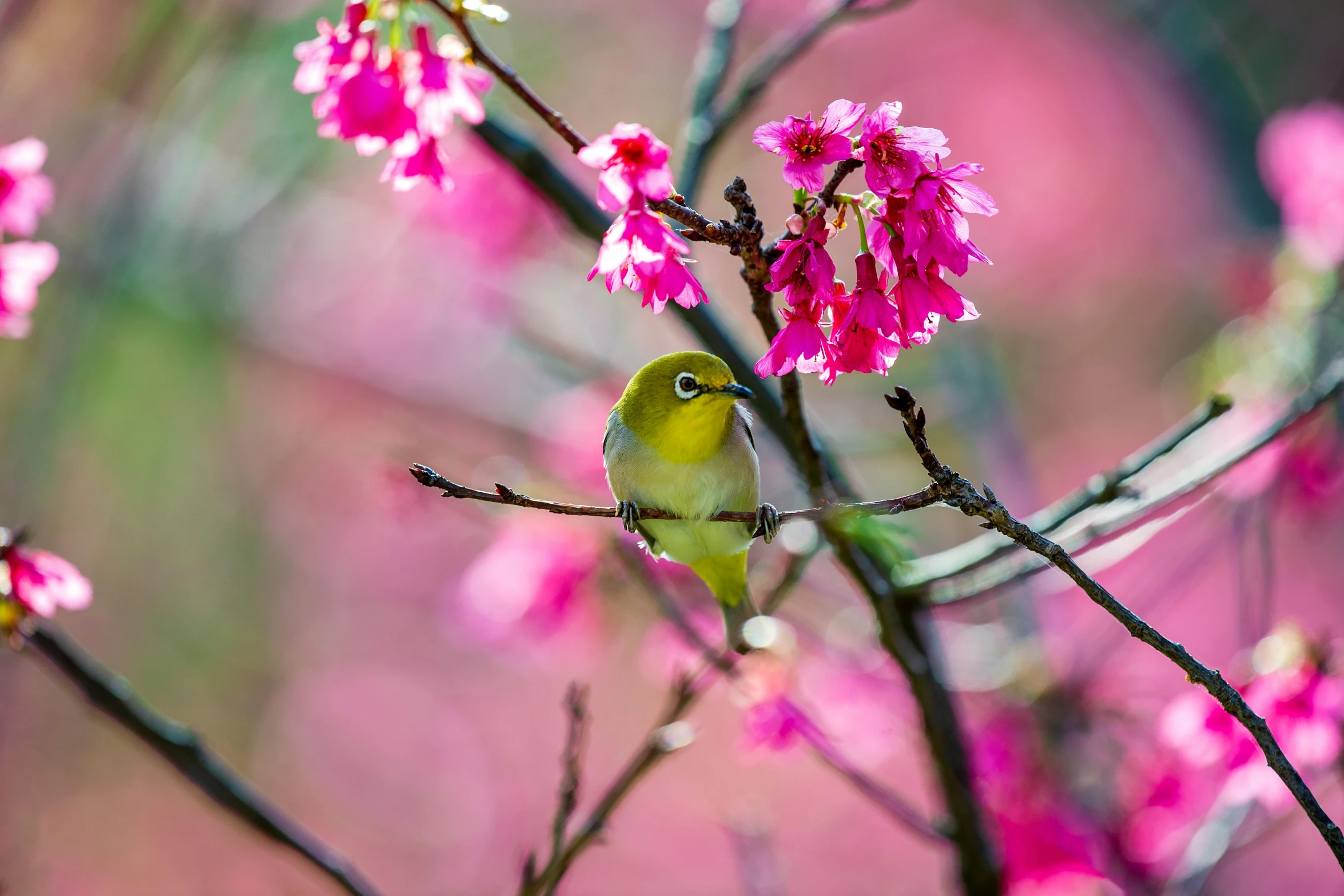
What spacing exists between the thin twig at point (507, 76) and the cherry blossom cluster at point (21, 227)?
1078 mm

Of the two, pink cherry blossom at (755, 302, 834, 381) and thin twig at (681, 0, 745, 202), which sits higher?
thin twig at (681, 0, 745, 202)

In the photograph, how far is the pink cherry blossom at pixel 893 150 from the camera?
3.79 feet

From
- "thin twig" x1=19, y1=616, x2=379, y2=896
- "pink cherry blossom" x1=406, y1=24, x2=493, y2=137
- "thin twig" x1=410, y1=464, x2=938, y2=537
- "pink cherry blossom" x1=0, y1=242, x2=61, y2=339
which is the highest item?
"pink cherry blossom" x1=406, y1=24, x2=493, y2=137

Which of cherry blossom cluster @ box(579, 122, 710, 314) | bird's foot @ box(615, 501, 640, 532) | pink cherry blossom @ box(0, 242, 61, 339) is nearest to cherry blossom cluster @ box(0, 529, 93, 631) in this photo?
pink cherry blossom @ box(0, 242, 61, 339)

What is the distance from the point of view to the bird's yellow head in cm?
186

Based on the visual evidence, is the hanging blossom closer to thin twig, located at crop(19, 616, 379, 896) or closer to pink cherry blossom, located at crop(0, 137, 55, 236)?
thin twig, located at crop(19, 616, 379, 896)

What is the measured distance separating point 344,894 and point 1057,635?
139 inches

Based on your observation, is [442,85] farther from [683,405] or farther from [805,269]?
[683,405]

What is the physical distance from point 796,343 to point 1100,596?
0.49 m

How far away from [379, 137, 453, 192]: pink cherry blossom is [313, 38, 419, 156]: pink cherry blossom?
0.01 m

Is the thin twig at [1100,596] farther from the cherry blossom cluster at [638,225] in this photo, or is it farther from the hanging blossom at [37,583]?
the hanging blossom at [37,583]

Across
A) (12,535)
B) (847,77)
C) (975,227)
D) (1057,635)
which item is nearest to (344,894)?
(12,535)

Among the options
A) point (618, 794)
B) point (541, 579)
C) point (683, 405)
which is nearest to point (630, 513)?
point (683, 405)

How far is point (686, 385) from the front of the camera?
6.26 feet
